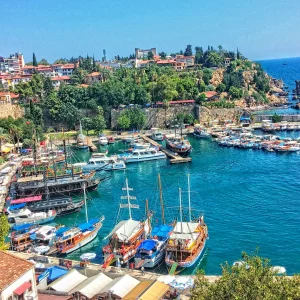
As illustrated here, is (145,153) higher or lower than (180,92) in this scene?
lower

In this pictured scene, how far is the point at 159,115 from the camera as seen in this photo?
7831cm

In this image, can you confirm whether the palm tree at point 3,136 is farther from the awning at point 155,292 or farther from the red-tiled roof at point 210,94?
the awning at point 155,292

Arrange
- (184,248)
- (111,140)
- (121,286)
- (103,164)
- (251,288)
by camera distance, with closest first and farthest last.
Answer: (251,288) < (121,286) < (184,248) < (103,164) < (111,140)

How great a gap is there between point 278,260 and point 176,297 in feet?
29.6

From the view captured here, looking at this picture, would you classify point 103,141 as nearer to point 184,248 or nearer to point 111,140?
point 111,140

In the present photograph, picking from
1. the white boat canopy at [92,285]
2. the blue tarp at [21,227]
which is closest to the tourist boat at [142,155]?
the blue tarp at [21,227]

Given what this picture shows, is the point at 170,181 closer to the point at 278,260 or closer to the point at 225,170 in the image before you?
the point at 225,170

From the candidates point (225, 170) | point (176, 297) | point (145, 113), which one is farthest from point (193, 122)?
point (176, 297)

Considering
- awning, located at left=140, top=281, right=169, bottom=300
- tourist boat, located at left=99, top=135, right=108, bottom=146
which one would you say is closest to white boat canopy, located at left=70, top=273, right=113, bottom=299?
awning, located at left=140, top=281, right=169, bottom=300

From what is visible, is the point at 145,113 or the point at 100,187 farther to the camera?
the point at 145,113

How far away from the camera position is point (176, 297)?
20547 millimetres

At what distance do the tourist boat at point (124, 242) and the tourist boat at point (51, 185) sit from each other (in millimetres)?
14476

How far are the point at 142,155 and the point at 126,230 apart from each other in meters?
28.4

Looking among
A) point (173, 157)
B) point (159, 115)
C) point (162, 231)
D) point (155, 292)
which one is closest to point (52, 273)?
point (155, 292)
